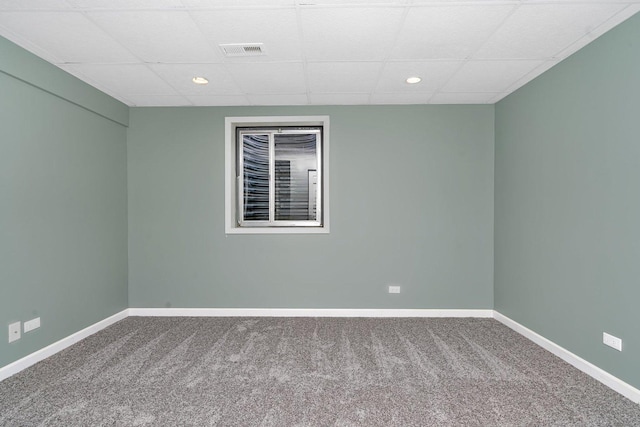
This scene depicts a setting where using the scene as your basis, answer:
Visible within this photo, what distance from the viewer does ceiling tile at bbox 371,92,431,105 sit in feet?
11.1

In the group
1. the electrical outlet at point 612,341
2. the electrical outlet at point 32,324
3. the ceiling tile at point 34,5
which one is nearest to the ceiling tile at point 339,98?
the ceiling tile at point 34,5

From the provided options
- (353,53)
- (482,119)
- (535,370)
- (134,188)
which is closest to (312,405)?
(535,370)

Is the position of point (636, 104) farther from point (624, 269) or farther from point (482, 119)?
point (482, 119)

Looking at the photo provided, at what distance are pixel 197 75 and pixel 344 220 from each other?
85.2 inches

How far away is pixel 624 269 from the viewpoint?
6.86 ft

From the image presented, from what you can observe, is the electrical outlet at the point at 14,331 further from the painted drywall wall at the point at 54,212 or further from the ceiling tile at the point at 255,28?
the ceiling tile at the point at 255,28

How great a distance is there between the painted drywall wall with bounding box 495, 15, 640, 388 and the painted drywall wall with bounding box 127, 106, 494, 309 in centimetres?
50

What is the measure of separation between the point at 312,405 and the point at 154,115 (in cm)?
358

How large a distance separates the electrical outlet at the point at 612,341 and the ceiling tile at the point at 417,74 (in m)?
2.39

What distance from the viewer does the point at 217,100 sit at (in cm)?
Answer: 353

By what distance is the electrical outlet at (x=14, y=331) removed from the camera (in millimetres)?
2346

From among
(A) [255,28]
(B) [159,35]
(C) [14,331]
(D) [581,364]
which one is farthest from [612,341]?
(C) [14,331]

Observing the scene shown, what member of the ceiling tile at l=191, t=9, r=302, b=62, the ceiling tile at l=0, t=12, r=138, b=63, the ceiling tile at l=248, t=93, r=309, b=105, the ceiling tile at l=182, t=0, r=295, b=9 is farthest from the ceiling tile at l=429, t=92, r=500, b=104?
the ceiling tile at l=0, t=12, r=138, b=63

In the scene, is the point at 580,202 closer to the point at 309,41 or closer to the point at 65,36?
the point at 309,41
